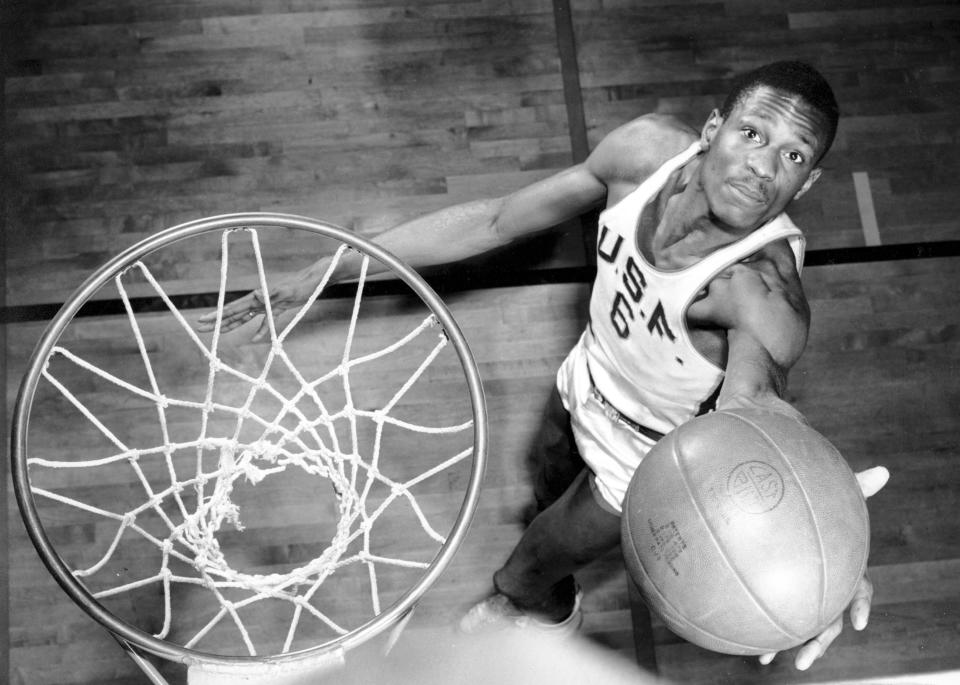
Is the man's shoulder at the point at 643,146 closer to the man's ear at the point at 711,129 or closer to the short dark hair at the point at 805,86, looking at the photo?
the man's ear at the point at 711,129

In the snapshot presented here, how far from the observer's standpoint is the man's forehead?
6.01 feet

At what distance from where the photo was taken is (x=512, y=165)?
2.79 m

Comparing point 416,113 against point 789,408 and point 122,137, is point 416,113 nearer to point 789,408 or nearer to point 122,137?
point 122,137

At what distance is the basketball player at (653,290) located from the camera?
1843mm

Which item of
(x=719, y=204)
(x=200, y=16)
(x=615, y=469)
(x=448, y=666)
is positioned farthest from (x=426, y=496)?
(x=200, y=16)

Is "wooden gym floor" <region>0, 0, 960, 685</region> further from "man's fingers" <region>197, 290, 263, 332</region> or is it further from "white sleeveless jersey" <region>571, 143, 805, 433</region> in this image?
"white sleeveless jersey" <region>571, 143, 805, 433</region>

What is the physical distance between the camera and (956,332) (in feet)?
9.11

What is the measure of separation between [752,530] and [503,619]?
112 centimetres

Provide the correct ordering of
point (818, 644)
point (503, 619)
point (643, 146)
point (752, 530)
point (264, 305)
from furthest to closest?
point (503, 619) < point (264, 305) < point (643, 146) < point (818, 644) < point (752, 530)

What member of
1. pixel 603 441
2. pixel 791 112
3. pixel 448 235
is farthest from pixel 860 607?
pixel 448 235

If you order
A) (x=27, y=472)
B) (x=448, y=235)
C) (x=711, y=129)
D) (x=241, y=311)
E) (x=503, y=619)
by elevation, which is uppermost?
(x=711, y=129)

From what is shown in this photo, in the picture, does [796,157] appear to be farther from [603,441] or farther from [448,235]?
[448,235]

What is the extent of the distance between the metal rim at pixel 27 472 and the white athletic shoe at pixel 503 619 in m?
0.51

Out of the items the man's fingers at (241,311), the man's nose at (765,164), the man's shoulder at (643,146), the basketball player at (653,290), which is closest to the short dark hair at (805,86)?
the basketball player at (653,290)
